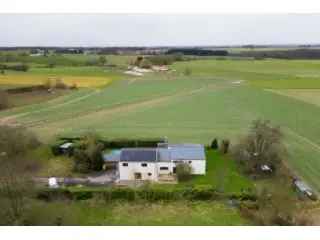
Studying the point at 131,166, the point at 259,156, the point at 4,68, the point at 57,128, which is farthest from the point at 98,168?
the point at 259,156

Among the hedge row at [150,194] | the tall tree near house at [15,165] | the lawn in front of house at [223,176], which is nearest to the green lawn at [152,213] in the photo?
the hedge row at [150,194]

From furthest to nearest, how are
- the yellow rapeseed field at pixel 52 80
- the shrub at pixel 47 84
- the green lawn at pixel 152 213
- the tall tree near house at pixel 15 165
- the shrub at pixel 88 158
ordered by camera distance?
the shrub at pixel 88 158
the shrub at pixel 47 84
the yellow rapeseed field at pixel 52 80
the green lawn at pixel 152 213
the tall tree near house at pixel 15 165

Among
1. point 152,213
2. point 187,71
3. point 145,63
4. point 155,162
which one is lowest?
point 152,213

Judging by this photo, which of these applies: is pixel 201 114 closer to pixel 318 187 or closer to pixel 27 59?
pixel 318 187

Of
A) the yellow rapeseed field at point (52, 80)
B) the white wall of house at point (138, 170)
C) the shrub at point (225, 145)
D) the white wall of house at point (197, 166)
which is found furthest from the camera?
the shrub at point (225, 145)

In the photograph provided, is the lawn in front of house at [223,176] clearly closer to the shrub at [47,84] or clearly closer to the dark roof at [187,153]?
the dark roof at [187,153]

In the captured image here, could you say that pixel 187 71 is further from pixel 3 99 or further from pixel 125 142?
pixel 3 99

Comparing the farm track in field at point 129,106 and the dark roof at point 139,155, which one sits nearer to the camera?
the dark roof at point 139,155

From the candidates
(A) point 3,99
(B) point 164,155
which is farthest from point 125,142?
(A) point 3,99
